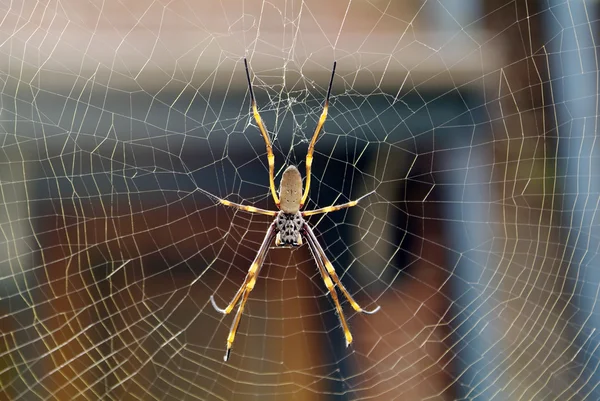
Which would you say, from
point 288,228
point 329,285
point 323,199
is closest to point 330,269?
point 329,285

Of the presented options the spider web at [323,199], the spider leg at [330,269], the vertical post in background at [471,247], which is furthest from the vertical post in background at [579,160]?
the spider leg at [330,269]


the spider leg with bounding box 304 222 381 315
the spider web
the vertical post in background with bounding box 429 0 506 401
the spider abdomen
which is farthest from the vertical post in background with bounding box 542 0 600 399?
the spider abdomen

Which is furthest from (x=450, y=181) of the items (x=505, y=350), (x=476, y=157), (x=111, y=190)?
(x=111, y=190)

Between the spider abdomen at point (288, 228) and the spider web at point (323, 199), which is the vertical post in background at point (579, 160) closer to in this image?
the spider web at point (323, 199)

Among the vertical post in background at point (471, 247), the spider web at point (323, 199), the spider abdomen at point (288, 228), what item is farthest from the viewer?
the vertical post in background at point (471, 247)

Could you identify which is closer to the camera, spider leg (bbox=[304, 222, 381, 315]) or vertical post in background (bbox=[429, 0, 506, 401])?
spider leg (bbox=[304, 222, 381, 315])

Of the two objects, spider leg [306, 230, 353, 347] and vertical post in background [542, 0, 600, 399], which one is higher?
vertical post in background [542, 0, 600, 399]

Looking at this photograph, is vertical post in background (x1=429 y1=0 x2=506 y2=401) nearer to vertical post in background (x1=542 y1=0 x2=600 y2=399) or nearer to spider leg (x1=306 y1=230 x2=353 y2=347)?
vertical post in background (x1=542 y1=0 x2=600 y2=399)

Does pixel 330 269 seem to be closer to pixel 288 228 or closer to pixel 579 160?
pixel 288 228
